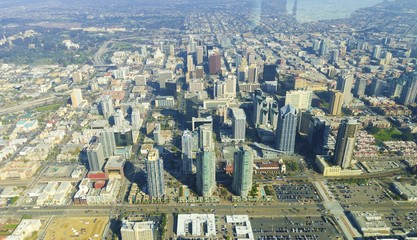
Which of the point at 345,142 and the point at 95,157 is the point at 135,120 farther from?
the point at 345,142

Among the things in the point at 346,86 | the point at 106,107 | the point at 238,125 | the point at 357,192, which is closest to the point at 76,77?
the point at 106,107

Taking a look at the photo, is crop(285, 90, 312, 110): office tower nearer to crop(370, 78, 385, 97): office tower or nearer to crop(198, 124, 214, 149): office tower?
crop(370, 78, 385, 97): office tower

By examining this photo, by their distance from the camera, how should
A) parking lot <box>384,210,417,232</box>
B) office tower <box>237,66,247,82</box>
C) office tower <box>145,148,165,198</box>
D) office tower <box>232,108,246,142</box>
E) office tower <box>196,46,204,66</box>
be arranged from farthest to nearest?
office tower <box>196,46,204,66</box>
office tower <box>237,66,247,82</box>
office tower <box>232,108,246,142</box>
office tower <box>145,148,165,198</box>
parking lot <box>384,210,417,232</box>

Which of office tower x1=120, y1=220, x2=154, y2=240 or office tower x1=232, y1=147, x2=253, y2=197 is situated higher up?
office tower x1=232, y1=147, x2=253, y2=197

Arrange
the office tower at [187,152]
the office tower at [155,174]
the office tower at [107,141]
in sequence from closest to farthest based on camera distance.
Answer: the office tower at [155,174] < the office tower at [187,152] < the office tower at [107,141]

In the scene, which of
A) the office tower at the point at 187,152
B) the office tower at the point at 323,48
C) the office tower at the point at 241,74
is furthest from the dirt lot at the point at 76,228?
the office tower at the point at 323,48

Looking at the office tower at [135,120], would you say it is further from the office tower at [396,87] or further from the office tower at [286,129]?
the office tower at [396,87]

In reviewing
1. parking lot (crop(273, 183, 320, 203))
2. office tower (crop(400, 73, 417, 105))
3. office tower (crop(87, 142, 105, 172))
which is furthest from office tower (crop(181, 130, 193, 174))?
office tower (crop(400, 73, 417, 105))
